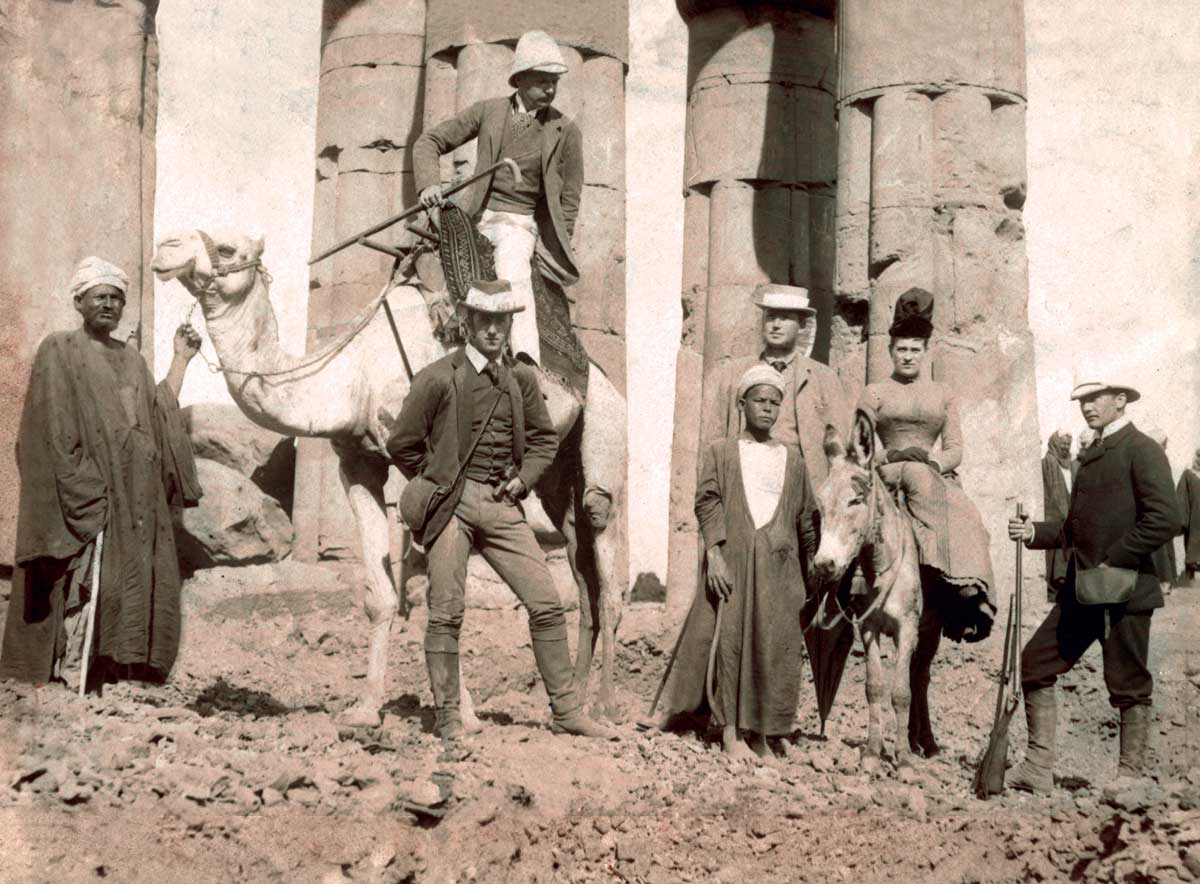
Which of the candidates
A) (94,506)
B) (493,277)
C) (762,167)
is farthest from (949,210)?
(94,506)

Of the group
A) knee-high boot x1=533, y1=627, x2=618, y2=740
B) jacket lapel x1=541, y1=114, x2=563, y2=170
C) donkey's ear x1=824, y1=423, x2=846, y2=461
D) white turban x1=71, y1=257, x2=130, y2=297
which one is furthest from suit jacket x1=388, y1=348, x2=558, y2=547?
jacket lapel x1=541, y1=114, x2=563, y2=170

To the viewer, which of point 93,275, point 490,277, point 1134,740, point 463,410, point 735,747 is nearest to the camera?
point 1134,740

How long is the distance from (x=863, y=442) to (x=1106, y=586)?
1.45 m

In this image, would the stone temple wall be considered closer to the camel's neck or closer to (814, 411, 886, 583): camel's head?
(814, 411, 886, 583): camel's head

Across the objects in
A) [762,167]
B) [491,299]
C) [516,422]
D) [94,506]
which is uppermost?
[762,167]

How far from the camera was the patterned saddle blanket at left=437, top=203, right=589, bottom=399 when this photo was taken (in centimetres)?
1195

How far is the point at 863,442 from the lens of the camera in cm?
1070

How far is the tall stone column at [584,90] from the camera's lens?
16.7 metres

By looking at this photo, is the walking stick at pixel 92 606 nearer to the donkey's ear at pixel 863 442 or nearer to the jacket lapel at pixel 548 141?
the jacket lapel at pixel 548 141

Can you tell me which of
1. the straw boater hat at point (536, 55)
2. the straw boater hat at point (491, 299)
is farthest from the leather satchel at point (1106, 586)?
the straw boater hat at point (536, 55)

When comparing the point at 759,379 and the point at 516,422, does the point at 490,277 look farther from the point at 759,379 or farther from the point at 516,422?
the point at 759,379

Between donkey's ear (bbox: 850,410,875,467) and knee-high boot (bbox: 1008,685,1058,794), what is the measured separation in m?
1.45

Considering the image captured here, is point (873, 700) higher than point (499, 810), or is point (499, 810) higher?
point (873, 700)

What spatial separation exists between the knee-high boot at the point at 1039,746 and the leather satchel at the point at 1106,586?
2.01 feet
